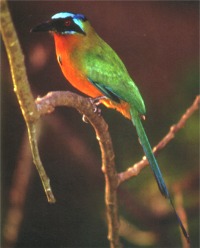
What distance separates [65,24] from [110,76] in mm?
213

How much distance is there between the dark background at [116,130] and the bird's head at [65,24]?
0.36ft

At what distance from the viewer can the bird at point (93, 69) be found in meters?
1.49

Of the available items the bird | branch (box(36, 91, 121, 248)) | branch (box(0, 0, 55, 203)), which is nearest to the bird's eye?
the bird

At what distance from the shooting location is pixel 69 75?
1498 mm

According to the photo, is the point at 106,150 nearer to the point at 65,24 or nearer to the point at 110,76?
the point at 110,76

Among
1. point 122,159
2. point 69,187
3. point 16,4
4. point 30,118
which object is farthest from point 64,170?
point 30,118

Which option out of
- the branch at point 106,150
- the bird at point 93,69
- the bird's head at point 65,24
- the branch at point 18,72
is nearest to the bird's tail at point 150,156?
the bird at point 93,69

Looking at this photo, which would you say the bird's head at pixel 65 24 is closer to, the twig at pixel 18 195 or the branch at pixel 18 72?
the twig at pixel 18 195

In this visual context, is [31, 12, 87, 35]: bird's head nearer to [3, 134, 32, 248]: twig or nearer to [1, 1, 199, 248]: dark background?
[1, 1, 199, 248]: dark background

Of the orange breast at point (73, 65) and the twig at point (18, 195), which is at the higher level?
the orange breast at point (73, 65)

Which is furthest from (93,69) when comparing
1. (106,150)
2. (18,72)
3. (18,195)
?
(18,72)

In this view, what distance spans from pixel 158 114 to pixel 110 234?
46 centimetres

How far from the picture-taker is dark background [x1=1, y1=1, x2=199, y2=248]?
5.10ft

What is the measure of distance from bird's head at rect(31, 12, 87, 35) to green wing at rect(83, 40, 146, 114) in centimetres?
9
